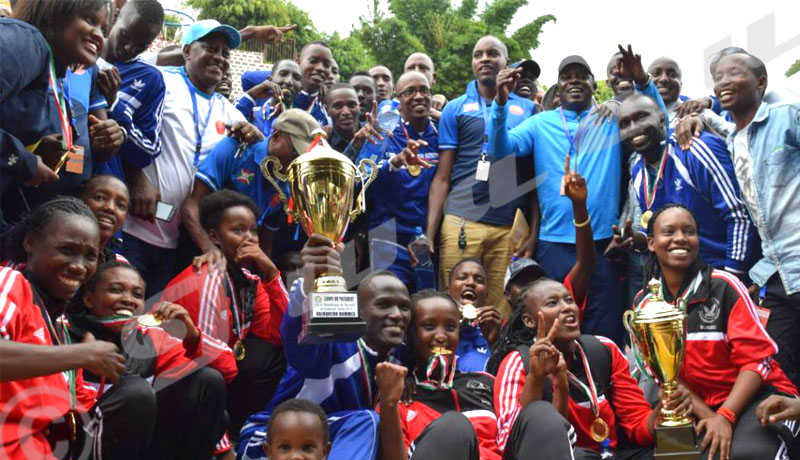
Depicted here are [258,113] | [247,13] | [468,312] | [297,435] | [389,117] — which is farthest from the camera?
[247,13]

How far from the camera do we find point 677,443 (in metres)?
4.11

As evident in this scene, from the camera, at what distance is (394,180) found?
6691 mm

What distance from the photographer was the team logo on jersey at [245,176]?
5730 millimetres

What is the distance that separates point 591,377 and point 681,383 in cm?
48

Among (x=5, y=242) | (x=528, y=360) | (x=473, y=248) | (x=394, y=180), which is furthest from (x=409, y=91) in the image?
(x=5, y=242)

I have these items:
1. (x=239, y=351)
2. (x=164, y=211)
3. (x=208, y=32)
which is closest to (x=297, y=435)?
(x=239, y=351)

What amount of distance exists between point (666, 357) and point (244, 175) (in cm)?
301

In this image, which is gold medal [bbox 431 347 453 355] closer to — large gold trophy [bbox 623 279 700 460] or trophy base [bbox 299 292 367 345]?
trophy base [bbox 299 292 367 345]

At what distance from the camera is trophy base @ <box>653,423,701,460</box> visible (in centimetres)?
408

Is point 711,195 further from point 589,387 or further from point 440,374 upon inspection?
point 440,374

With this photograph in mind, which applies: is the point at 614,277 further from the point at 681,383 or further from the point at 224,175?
the point at 224,175

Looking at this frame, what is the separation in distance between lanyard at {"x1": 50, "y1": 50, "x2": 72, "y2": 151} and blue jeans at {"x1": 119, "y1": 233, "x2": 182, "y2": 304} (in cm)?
110

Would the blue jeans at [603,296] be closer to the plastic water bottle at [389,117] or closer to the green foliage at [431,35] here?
the plastic water bottle at [389,117]

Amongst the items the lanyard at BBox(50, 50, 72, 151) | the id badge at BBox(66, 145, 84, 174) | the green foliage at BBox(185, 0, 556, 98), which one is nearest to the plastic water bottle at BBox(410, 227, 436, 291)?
the id badge at BBox(66, 145, 84, 174)
